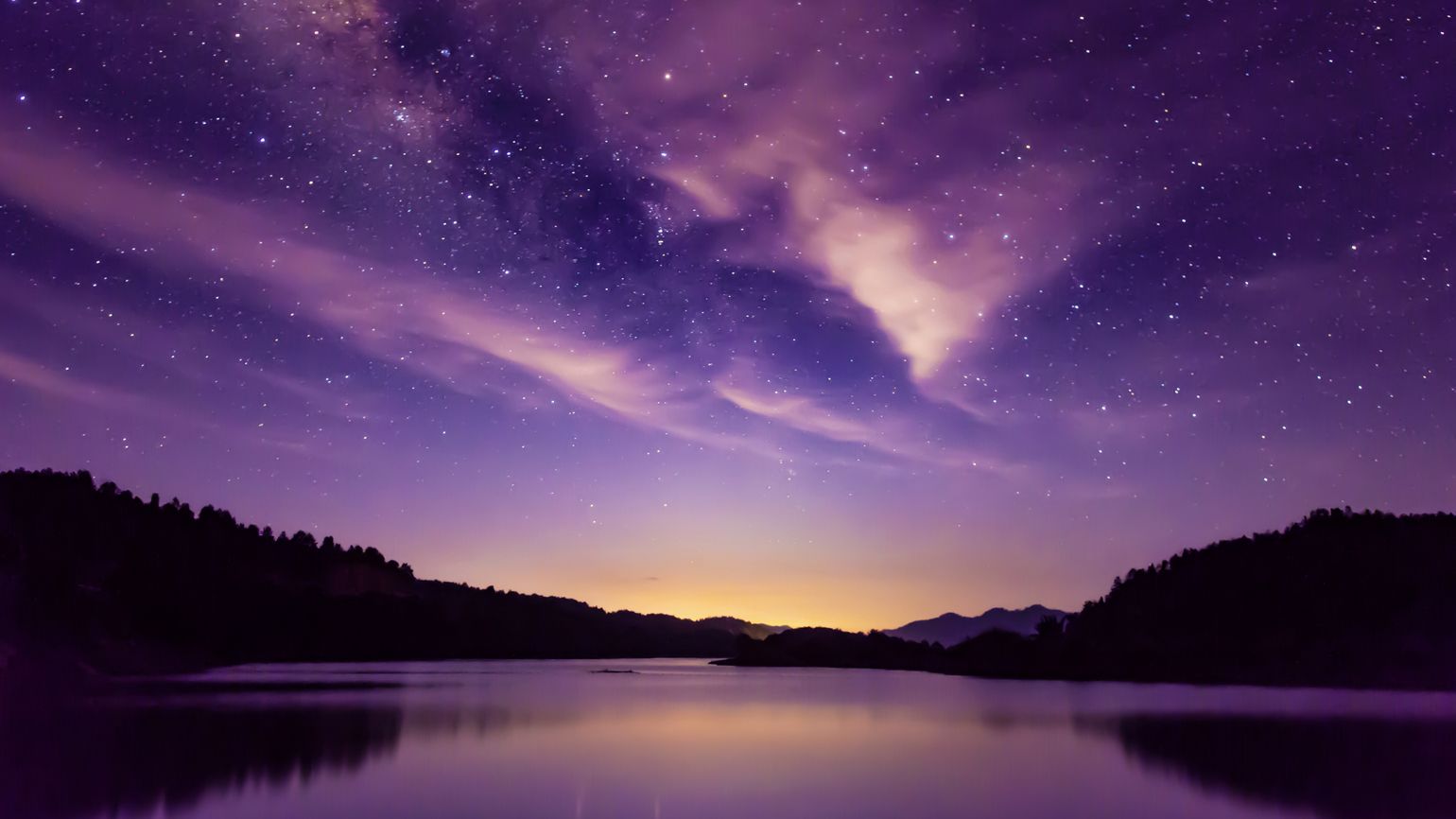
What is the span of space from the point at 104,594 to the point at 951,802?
11084 centimetres

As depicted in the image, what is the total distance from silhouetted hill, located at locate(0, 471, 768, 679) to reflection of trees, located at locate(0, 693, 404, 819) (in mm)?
28001

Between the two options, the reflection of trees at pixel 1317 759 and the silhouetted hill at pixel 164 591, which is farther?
the silhouetted hill at pixel 164 591

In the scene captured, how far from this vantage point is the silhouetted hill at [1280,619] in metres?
106

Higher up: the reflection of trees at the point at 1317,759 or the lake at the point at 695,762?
the reflection of trees at the point at 1317,759

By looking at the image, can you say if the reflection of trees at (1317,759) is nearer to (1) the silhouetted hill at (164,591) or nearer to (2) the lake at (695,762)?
(2) the lake at (695,762)

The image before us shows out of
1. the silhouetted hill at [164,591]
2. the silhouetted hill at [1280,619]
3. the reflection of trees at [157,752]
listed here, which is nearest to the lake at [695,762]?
the reflection of trees at [157,752]

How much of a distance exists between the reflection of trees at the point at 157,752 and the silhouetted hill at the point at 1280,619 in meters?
98.2

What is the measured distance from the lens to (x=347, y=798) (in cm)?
1755

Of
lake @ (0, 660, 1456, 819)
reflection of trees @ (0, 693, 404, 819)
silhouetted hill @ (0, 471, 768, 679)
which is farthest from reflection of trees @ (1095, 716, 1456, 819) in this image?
silhouetted hill @ (0, 471, 768, 679)

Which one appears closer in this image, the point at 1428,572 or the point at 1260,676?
the point at 1260,676

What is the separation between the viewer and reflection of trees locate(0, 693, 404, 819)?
16.6 metres

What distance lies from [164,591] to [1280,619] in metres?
141

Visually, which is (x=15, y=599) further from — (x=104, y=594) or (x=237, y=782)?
(x=237, y=782)

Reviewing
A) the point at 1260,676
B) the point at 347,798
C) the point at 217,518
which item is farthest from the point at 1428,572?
the point at 217,518
